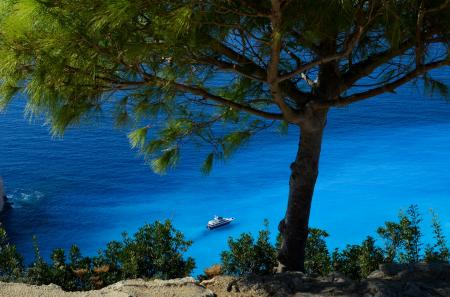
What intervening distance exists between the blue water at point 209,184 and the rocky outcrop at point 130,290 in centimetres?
426

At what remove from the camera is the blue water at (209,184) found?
7406 mm

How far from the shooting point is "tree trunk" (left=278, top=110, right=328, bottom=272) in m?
2.98

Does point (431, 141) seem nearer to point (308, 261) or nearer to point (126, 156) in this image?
point (126, 156)

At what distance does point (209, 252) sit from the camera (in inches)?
274

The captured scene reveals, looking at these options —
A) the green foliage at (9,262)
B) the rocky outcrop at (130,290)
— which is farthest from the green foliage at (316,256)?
the green foliage at (9,262)

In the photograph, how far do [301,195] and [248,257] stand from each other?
478 millimetres

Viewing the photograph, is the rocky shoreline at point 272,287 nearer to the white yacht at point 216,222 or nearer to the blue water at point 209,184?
the blue water at point 209,184

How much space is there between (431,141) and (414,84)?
749cm

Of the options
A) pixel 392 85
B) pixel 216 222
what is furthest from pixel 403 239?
pixel 216 222

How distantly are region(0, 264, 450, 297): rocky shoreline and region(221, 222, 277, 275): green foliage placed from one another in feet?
1.67

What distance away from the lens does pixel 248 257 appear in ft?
10.5

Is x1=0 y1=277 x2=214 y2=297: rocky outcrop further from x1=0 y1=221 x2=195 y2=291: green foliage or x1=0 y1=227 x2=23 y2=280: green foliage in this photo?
x1=0 y1=227 x2=23 y2=280: green foliage

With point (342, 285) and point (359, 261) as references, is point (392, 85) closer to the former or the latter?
point (342, 285)

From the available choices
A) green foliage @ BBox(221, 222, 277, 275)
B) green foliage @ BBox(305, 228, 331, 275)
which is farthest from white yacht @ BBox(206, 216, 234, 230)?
green foliage @ BBox(221, 222, 277, 275)
